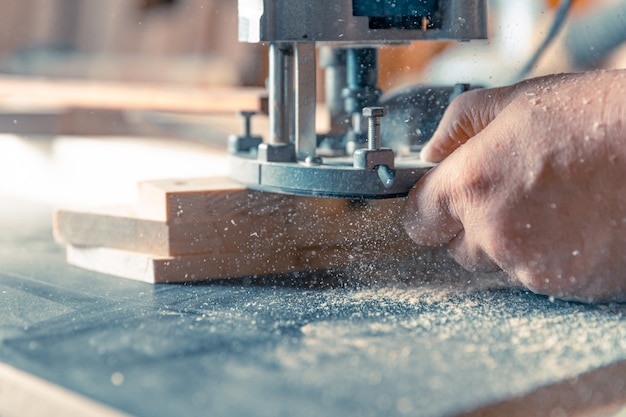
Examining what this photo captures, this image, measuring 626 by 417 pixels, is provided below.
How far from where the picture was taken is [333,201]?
3.63ft

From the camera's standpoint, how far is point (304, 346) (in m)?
0.77

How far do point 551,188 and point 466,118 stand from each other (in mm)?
159

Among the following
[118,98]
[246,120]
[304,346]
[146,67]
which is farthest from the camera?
[146,67]

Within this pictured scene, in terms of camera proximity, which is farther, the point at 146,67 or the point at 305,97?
the point at 146,67

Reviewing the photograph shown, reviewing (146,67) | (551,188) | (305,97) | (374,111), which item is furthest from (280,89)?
(146,67)

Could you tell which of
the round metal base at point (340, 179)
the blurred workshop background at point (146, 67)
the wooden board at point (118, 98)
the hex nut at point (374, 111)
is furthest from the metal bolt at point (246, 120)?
the wooden board at point (118, 98)

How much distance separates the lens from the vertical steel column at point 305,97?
106cm

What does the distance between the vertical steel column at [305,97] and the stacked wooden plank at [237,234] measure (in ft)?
0.24

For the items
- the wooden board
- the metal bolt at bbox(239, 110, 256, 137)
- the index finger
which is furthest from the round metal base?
the wooden board

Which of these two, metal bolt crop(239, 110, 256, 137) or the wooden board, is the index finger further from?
the wooden board

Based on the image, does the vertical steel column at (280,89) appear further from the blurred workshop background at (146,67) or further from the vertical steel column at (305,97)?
the blurred workshop background at (146,67)

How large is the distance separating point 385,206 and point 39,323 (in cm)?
43

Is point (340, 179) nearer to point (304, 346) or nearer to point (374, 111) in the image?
point (374, 111)

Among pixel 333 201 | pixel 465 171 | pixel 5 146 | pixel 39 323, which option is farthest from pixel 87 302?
pixel 5 146
